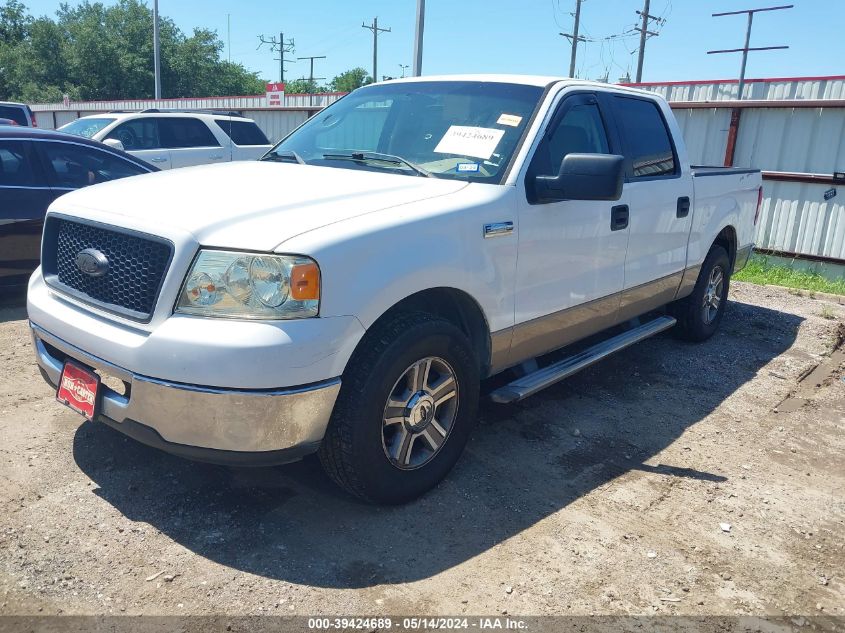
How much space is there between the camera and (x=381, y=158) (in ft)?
12.5

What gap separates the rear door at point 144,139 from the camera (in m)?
11.1

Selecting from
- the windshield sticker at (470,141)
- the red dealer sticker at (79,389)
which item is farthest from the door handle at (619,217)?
the red dealer sticker at (79,389)

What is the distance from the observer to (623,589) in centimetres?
282

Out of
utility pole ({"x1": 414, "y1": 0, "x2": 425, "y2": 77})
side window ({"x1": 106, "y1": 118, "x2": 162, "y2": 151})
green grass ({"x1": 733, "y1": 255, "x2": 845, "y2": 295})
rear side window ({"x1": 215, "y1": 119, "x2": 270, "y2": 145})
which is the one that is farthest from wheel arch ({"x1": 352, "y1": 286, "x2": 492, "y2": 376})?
utility pole ({"x1": 414, "y1": 0, "x2": 425, "y2": 77})

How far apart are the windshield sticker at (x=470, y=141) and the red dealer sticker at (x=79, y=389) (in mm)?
2010

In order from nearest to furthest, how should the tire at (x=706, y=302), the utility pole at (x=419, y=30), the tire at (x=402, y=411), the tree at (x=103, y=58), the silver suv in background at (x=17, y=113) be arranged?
1. the tire at (x=402, y=411)
2. the tire at (x=706, y=302)
3. the silver suv in background at (x=17, y=113)
4. the utility pole at (x=419, y=30)
5. the tree at (x=103, y=58)

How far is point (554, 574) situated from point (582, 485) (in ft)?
2.73

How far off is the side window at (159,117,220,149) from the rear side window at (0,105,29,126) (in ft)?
11.1

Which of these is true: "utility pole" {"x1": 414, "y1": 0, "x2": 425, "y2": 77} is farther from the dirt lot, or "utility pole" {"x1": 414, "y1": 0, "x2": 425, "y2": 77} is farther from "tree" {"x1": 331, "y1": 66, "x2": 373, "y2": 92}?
"tree" {"x1": 331, "y1": 66, "x2": 373, "y2": 92}

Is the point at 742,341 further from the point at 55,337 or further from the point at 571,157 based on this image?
the point at 55,337

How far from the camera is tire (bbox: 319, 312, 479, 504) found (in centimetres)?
292

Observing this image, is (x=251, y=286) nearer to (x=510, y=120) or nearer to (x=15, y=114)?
(x=510, y=120)

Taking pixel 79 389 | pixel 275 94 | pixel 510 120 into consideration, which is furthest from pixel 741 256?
pixel 275 94

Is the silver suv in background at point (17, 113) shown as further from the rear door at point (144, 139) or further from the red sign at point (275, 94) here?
the red sign at point (275, 94)
